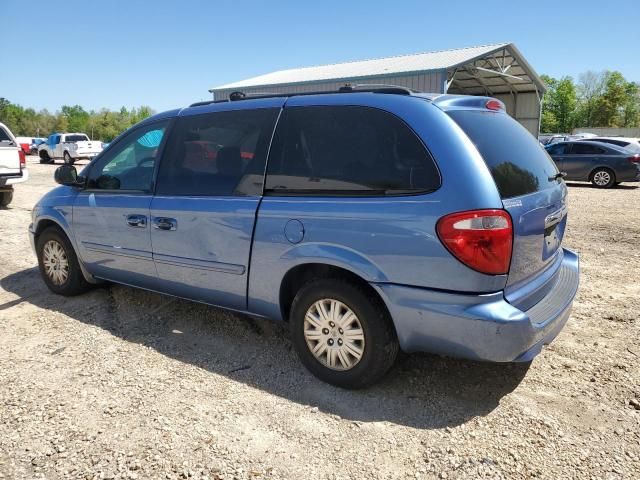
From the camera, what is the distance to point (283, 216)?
3070 millimetres

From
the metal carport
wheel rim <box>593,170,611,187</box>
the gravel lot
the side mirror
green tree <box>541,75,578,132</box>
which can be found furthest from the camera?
green tree <box>541,75,578,132</box>

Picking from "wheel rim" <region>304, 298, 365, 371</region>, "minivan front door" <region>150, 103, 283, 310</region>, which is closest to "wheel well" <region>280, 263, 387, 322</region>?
→ "wheel rim" <region>304, 298, 365, 371</region>

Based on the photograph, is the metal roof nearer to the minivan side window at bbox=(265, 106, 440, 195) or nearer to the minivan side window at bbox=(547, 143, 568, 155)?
the minivan side window at bbox=(547, 143, 568, 155)

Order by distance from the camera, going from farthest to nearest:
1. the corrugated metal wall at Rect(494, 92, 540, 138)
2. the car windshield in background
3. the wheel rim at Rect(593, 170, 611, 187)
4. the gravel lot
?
the car windshield in background, the corrugated metal wall at Rect(494, 92, 540, 138), the wheel rim at Rect(593, 170, 611, 187), the gravel lot

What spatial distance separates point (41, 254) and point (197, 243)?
236 cm

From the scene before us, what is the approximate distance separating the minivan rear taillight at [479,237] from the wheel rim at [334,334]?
76 cm

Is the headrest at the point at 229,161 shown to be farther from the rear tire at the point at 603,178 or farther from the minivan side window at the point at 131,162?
the rear tire at the point at 603,178

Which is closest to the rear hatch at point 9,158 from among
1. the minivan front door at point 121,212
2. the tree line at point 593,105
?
the minivan front door at point 121,212

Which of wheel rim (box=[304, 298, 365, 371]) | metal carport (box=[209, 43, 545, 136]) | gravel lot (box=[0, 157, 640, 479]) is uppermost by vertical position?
metal carport (box=[209, 43, 545, 136])

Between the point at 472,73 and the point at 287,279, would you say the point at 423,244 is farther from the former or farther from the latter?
the point at 472,73

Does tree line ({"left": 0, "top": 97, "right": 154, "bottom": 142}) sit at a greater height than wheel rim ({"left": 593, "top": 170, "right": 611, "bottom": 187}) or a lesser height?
greater

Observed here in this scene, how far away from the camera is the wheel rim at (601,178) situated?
15218 millimetres

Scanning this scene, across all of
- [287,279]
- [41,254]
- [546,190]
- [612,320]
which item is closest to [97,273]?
[41,254]

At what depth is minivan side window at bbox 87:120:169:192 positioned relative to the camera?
3.97m
